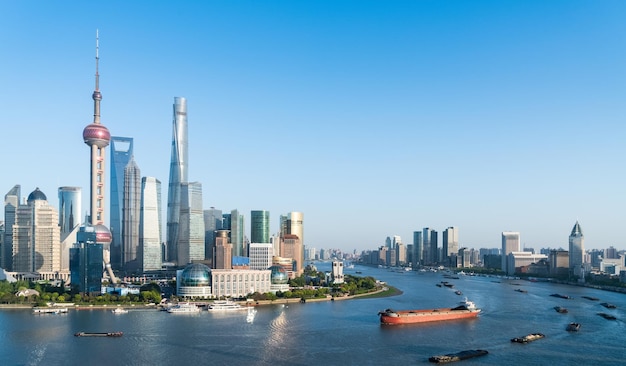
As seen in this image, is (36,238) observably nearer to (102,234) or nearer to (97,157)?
(102,234)

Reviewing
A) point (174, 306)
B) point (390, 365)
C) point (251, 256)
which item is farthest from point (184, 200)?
point (390, 365)

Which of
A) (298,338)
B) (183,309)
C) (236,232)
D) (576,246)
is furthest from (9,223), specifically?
(576,246)

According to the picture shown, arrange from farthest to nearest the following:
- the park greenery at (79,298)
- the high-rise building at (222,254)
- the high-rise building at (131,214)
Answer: the high-rise building at (131,214), the high-rise building at (222,254), the park greenery at (79,298)

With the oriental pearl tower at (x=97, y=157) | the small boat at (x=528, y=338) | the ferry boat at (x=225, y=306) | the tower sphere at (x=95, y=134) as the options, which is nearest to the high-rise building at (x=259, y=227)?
the oriental pearl tower at (x=97, y=157)

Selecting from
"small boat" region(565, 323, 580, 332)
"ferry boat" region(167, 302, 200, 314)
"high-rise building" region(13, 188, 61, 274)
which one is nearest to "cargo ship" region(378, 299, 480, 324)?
"small boat" region(565, 323, 580, 332)

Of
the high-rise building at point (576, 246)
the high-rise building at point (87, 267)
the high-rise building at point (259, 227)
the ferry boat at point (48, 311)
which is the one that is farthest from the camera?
the high-rise building at point (259, 227)

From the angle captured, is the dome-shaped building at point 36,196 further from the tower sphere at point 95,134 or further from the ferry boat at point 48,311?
the ferry boat at point 48,311

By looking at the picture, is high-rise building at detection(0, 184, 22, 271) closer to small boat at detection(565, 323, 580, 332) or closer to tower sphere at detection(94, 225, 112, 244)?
tower sphere at detection(94, 225, 112, 244)
